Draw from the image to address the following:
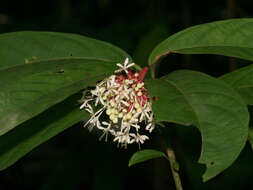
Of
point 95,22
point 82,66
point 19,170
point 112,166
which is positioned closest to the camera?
point 82,66

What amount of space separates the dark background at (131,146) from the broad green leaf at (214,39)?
333mm

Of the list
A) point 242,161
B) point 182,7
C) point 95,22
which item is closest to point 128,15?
point 95,22

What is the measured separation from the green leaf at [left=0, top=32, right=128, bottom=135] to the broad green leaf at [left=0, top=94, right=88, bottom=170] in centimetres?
19

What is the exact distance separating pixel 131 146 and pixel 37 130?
1.55 meters

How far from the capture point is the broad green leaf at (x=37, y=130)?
1198 mm

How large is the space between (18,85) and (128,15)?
3.39 meters

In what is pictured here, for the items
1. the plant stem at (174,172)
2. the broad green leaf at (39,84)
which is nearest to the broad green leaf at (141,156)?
the plant stem at (174,172)

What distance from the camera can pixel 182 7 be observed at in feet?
11.1

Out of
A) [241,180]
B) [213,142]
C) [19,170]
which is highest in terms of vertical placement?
→ [213,142]

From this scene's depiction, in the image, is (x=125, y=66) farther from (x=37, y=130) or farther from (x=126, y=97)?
(x=37, y=130)

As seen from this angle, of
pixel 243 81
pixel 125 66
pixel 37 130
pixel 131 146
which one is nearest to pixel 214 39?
pixel 243 81

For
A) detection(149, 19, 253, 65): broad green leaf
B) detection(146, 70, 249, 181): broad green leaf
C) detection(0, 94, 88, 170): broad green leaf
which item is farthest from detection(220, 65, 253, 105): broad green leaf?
detection(0, 94, 88, 170): broad green leaf

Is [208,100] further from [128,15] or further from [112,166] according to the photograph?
[128,15]

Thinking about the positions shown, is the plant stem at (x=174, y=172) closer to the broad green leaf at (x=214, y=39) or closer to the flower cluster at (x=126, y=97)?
the flower cluster at (x=126, y=97)
